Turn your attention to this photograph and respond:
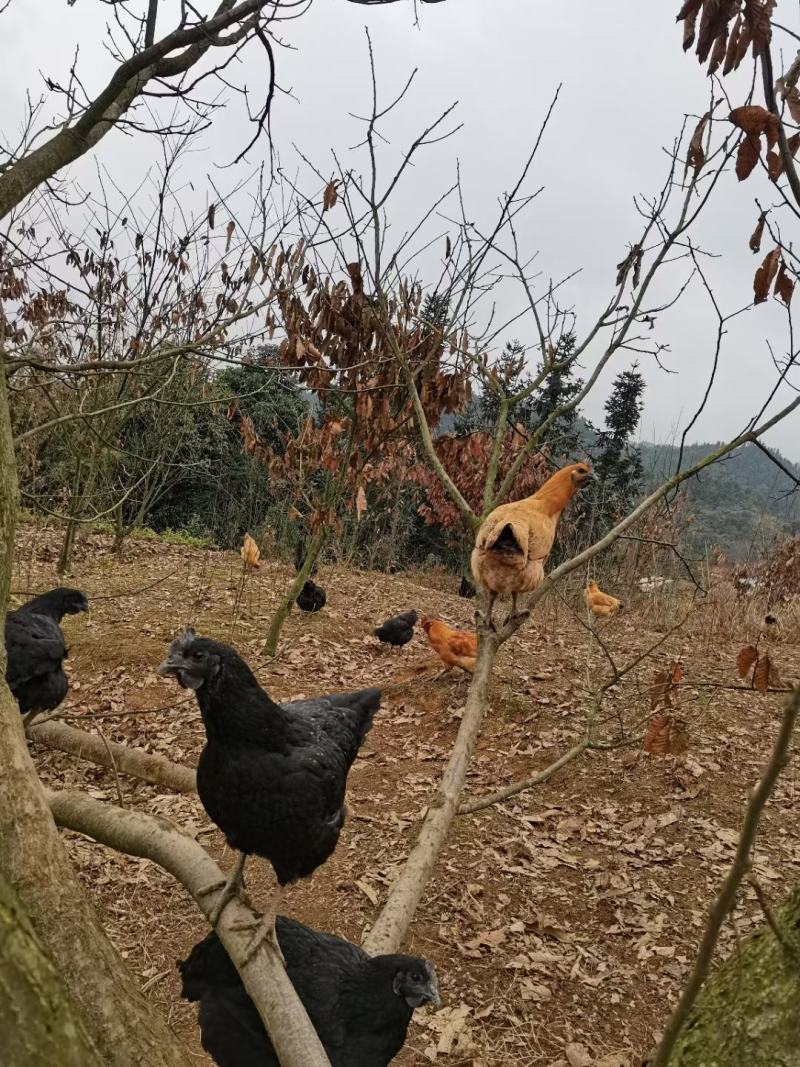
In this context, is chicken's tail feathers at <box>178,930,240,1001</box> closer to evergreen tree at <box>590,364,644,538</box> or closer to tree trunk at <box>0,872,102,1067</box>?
tree trunk at <box>0,872,102,1067</box>

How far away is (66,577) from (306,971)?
878cm

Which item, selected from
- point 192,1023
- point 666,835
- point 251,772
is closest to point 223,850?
point 192,1023

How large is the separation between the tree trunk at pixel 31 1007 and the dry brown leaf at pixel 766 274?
2.09 metres

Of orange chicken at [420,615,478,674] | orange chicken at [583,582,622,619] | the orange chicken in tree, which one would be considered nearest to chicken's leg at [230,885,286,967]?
the orange chicken in tree

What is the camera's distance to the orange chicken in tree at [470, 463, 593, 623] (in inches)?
180

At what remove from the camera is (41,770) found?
16.7 ft

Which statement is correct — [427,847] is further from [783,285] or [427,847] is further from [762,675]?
[783,285]

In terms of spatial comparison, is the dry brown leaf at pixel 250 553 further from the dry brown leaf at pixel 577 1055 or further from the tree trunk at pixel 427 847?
the dry brown leaf at pixel 577 1055

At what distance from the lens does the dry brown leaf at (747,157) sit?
1684 millimetres

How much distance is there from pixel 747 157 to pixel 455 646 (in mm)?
5392

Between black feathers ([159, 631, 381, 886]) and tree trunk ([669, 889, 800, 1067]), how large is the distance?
152 cm

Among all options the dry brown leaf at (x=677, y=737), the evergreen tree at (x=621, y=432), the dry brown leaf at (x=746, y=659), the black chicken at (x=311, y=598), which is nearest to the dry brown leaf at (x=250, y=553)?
the black chicken at (x=311, y=598)

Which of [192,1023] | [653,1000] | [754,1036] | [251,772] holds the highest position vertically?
[754,1036]

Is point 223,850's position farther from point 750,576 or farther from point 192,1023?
point 750,576
